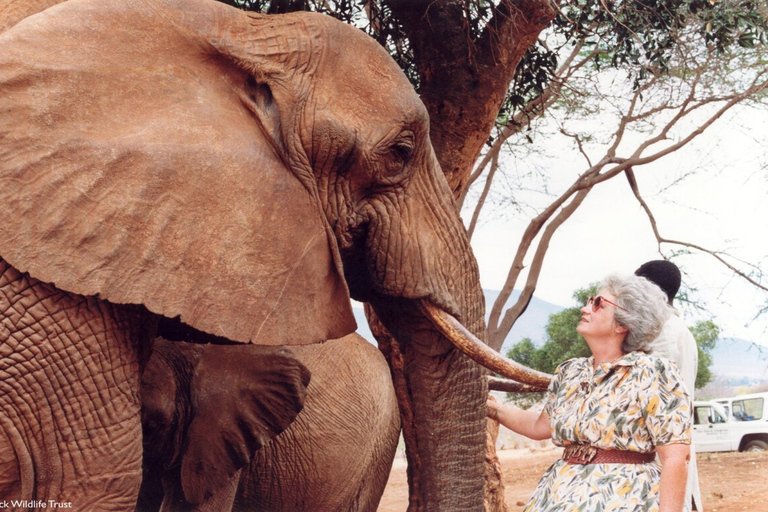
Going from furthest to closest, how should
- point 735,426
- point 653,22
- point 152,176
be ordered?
point 735,426 < point 653,22 < point 152,176

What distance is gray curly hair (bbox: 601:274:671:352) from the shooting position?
11.4 ft

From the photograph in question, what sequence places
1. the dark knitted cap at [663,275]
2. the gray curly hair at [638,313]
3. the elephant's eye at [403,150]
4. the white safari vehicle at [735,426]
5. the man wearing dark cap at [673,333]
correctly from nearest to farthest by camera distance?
the gray curly hair at [638,313]
the elephant's eye at [403,150]
the man wearing dark cap at [673,333]
the dark knitted cap at [663,275]
the white safari vehicle at [735,426]

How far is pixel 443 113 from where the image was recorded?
637cm

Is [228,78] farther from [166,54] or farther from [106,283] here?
[106,283]

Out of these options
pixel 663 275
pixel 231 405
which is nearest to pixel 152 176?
pixel 231 405

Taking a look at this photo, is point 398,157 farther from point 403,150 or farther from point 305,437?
point 305,437

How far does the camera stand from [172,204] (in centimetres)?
324

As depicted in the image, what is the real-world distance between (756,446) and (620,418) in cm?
1466

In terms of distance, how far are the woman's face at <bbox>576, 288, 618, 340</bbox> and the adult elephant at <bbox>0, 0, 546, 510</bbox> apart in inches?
14.2

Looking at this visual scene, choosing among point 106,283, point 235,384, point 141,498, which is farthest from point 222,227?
point 141,498

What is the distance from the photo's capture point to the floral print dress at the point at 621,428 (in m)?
A: 3.31

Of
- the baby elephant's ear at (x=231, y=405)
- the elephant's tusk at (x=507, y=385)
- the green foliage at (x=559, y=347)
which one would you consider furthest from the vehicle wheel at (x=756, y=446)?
the baby elephant's ear at (x=231, y=405)

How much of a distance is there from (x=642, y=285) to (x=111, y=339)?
65.8 inches

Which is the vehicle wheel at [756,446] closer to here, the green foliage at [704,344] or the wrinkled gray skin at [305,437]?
the green foliage at [704,344]
